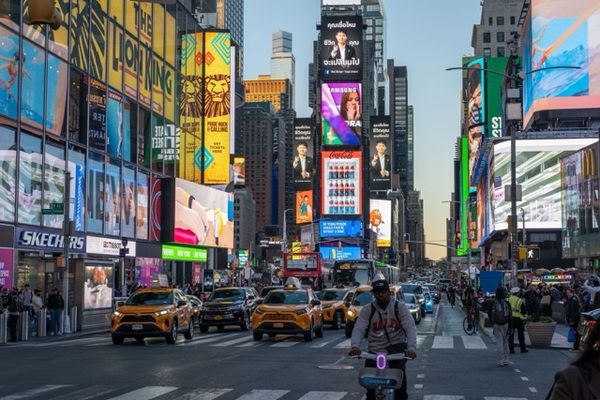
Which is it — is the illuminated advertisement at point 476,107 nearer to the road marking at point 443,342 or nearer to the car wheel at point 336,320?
the car wheel at point 336,320

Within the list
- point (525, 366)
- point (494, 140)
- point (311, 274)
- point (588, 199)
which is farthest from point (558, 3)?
point (525, 366)

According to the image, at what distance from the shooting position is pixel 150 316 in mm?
24438

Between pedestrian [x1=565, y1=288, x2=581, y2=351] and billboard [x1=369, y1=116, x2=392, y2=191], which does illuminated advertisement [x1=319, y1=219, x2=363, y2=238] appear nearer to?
billboard [x1=369, y1=116, x2=392, y2=191]

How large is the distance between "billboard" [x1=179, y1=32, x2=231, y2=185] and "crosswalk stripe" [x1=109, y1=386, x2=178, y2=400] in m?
47.0

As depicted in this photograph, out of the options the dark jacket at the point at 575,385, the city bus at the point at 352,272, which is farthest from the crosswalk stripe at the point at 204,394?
the city bus at the point at 352,272

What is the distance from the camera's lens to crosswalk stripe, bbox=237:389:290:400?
42.9ft

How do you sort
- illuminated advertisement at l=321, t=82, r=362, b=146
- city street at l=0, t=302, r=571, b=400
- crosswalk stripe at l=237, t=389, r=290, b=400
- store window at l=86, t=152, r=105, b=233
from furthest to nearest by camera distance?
illuminated advertisement at l=321, t=82, r=362, b=146, store window at l=86, t=152, r=105, b=233, city street at l=0, t=302, r=571, b=400, crosswalk stripe at l=237, t=389, r=290, b=400

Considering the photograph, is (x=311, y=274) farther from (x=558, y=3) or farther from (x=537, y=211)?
(x=558, y=3)

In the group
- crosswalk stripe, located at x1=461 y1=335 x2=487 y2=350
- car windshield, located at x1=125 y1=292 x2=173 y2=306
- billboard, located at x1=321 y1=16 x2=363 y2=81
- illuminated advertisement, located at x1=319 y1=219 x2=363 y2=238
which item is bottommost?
crosswalk stripe, located at x1=461 y1=335 x2=487 y2=350

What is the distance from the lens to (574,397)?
4.02 meters

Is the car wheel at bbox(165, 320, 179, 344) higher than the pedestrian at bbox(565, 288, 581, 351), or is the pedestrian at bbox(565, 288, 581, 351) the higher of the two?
the pedestrian at bbox(565, 288, 581, 351)

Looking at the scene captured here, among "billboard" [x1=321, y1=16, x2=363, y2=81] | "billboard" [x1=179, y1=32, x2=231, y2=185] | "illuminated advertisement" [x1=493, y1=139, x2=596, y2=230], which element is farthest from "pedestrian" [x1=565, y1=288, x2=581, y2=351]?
"billboard" [x1=321, y1=16, x2=363, y2=81]

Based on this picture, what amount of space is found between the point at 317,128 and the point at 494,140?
294 feet

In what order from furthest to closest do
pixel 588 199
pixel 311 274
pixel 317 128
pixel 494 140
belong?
pixel 317 128 → pixel 494 140 → pixel 588 199 → pixel 311 274
